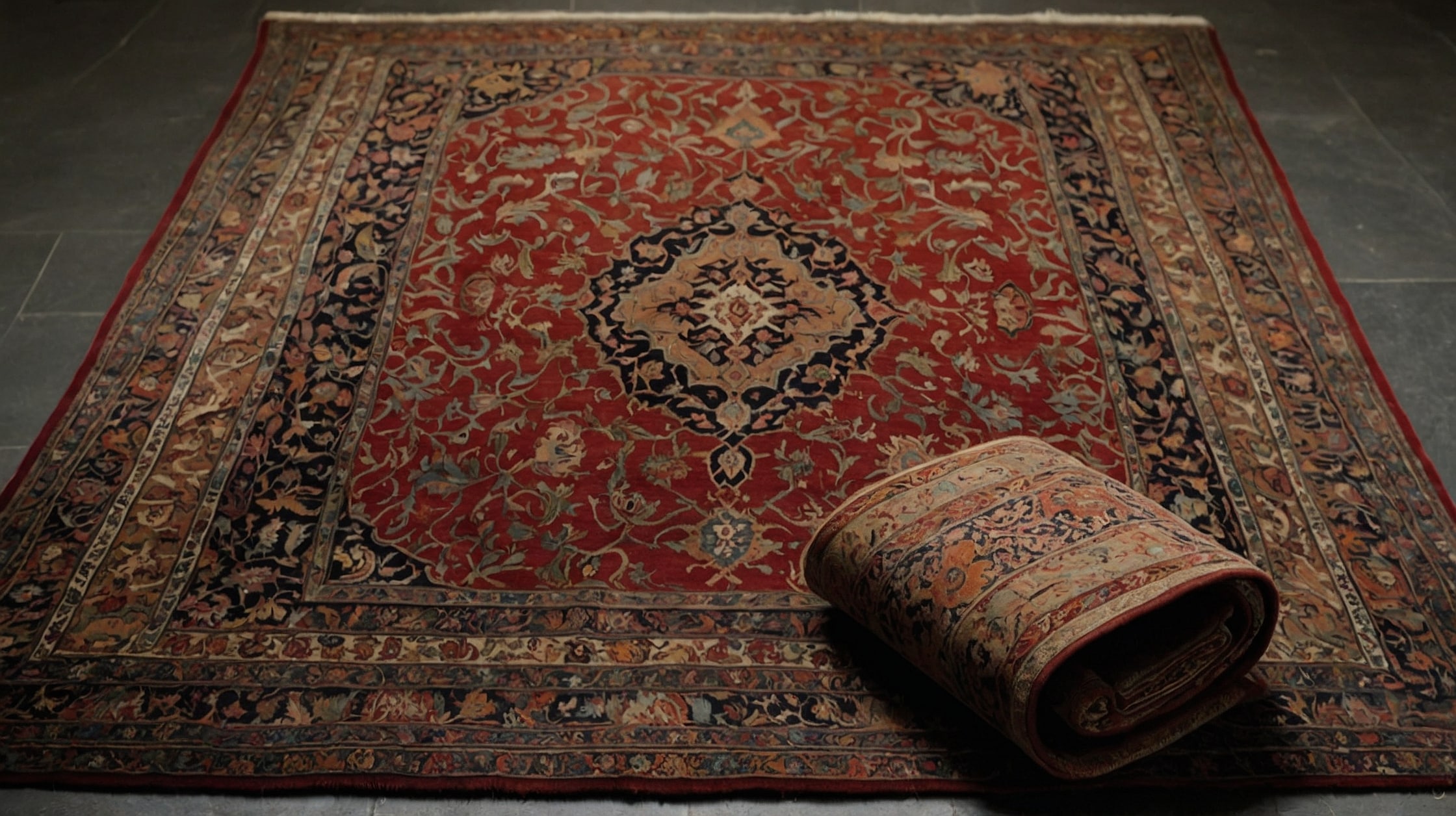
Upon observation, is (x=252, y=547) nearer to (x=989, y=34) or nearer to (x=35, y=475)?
(x=35, y=475)

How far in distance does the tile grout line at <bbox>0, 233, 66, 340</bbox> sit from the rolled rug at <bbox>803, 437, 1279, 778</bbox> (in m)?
2.01

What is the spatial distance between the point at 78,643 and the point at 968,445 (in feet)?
5.77

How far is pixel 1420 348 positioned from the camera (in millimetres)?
2852

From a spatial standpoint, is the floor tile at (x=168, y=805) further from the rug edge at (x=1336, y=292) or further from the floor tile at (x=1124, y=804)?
the rug edge at (x=1336, y=292)

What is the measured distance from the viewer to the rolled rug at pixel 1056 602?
1.85 metres

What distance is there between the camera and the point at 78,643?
7.25ft

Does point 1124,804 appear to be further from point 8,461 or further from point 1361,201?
point 8,461

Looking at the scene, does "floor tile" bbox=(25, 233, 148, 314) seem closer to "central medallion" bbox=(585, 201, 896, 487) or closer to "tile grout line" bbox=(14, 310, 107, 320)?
"tile grout line" bbox=(14, 310, 107, 320)

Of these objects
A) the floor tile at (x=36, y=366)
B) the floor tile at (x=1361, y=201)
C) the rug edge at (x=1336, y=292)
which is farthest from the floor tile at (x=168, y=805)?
the floor tile at (x=1361, y=201)

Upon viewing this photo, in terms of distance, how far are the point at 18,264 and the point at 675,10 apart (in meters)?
2.06

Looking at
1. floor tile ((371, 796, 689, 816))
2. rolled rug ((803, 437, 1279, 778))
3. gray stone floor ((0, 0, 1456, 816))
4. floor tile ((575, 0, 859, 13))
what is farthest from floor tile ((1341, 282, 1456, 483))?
floor tile ((575, 0, 859, 13))

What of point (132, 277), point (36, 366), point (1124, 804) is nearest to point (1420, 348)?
point (1124, 804)

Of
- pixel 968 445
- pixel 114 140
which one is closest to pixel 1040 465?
pixel 968 445

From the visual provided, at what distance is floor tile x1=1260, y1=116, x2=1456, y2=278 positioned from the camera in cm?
310
